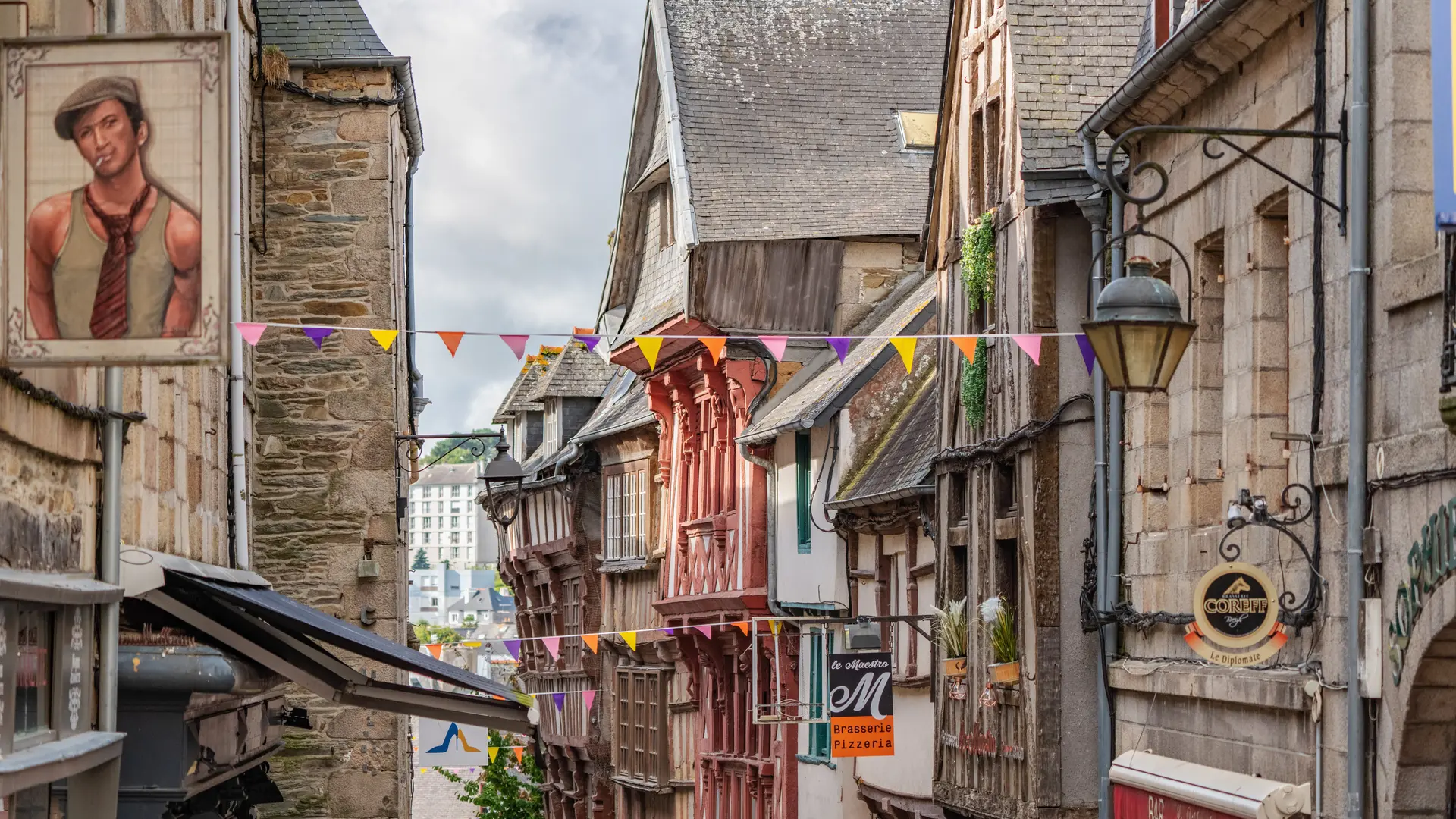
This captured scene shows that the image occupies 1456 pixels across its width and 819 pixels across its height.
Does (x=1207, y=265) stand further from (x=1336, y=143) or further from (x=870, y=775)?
(x=870, y=775)

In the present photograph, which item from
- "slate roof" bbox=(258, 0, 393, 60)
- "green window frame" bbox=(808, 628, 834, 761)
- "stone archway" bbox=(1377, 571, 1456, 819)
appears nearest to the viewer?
"stone archway" bbox=(1377, 571, 1456, 819)

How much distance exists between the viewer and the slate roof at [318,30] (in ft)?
60.2

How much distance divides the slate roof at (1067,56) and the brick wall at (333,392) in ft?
17.2

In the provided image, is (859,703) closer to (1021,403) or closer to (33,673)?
(1021,403)

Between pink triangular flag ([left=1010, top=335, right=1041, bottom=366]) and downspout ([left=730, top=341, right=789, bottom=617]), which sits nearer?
pink triangular flag ([left=1010, top=335, right=1041, bottom=366])

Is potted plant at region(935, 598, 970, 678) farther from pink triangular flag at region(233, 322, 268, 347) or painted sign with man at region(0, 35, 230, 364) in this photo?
painted sign with man at region(0, 35, 230, 364)

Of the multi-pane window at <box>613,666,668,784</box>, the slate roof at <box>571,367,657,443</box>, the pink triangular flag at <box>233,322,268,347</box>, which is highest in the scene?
the slate roof at <box>571,367,657,443</box>

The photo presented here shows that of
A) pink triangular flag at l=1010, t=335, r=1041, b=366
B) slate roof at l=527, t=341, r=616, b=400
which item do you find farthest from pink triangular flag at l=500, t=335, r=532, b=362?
slate roof at l=527, t=341, r=616, b=400

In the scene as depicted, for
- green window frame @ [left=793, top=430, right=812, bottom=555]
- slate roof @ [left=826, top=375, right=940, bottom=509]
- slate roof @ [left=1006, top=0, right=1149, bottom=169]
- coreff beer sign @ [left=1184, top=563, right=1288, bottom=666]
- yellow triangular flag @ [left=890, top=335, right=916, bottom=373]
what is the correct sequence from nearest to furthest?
coreff beer sign @ [left=1184, top=563, right=1288, bottom=666] → yellow triangular flag @ [left=890, top=335, right=916, bottom=373] → slate roof @ [left=1006, top=0, right=1149, bottom=169] → slate roof @ [left=826, top=375, right=940, bottom=509] → green window frame @ [left=793, top=430, right=812, bottom=555]

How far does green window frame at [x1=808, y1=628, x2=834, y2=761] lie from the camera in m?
24.1

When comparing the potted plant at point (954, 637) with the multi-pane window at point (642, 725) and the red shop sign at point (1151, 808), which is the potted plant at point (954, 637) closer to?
the red shop sign at point (1151, 808)

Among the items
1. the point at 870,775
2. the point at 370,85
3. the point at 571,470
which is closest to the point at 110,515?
the point at 370,85

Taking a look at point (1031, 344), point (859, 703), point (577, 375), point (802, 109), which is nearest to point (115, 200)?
point (1031, 344)

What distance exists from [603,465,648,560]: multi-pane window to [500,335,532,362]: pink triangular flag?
19745 mm
